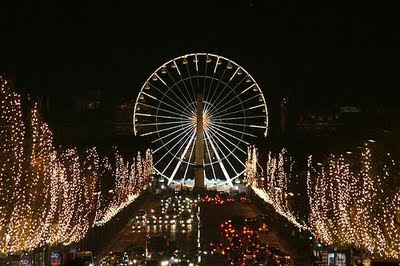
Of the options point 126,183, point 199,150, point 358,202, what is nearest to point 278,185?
point 126,183

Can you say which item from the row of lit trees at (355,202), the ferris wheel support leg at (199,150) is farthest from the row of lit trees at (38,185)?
the ferris wheel support leg at (199,150)

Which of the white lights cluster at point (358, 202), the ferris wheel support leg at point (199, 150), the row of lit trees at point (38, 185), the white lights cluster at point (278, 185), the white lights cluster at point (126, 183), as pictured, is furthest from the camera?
the ferris wheel support leg at point (199, 150)

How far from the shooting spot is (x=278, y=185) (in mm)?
102875

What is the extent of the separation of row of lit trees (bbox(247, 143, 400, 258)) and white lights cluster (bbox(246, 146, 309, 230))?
1.23ft

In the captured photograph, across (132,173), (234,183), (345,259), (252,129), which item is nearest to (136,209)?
(132,173)

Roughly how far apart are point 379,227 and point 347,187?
10.1 m

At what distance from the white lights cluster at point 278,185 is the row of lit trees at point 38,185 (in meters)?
13.7

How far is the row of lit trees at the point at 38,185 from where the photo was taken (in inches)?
1873

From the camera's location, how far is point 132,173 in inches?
4727

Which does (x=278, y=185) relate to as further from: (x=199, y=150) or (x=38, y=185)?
(x=38, y=185)

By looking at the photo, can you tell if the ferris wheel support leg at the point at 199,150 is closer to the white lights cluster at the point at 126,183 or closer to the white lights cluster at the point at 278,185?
the white lights cluster at the point at 126,183

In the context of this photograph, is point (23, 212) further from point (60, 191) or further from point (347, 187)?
point (347, 187)

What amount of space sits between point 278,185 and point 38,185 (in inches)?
1972

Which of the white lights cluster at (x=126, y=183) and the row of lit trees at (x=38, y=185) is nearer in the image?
the row of lit trees at (x=38, y=185)
